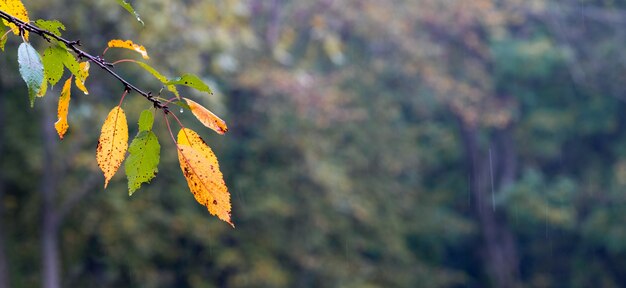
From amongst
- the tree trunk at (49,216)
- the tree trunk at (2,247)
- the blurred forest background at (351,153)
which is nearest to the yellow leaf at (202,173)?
the blurred forest background at (351,153)

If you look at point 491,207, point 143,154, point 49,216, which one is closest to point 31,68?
point 143,154

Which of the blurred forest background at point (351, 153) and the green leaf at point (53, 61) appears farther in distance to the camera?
the blurred forest background at point (351, 153)

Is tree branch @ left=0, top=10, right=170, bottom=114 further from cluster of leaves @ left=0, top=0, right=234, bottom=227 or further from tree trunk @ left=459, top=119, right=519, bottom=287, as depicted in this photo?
tree trunk @ left=459, top=119, right=519, bottom=287

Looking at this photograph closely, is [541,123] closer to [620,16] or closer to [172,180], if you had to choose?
[620,16]

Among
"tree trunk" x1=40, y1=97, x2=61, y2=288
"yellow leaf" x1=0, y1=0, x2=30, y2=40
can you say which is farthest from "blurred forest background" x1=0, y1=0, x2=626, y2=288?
"yellow leaf" x1=0, y1=0, x2=30, y2=40

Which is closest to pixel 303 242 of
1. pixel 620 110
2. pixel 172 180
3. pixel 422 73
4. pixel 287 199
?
pixel 287 199

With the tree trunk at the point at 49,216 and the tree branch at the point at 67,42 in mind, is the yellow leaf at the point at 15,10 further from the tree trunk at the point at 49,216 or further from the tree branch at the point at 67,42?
the tree trunk at the point at 49,216
